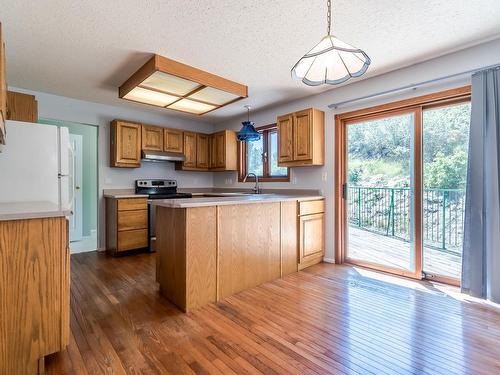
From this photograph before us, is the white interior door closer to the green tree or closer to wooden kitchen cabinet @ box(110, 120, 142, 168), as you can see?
wooden kitchen cabinet @ box(110, 120, 142, 168)

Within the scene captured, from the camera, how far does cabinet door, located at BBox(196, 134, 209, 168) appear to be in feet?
16.6

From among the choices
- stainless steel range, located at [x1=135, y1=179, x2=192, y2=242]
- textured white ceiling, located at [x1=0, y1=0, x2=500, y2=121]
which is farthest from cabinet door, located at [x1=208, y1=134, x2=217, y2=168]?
textured white ceiling, located at [x1=0, y1=0, x2=500, y2=121]

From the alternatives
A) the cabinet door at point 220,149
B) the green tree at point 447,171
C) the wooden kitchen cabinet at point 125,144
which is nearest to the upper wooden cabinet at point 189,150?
the cabinet door at point 220,149

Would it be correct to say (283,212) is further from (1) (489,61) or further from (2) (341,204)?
(1) (489,61)

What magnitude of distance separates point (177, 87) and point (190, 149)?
2.01 m

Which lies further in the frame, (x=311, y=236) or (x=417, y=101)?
(x=311, y=236)

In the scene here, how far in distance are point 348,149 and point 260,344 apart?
2697 millimetres

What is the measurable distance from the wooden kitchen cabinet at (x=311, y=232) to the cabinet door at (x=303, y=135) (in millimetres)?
672

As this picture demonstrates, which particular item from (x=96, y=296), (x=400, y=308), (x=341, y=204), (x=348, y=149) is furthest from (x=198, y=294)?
(x=348, y=149)

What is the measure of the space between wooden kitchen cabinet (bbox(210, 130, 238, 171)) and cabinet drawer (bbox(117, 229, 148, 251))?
1.80 m

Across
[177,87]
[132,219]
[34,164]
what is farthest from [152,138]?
[34,164]

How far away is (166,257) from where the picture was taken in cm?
243

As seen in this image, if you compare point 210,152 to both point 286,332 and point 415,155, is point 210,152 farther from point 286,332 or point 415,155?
point 286,332

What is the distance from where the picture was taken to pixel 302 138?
353cm
